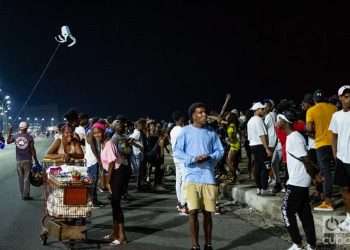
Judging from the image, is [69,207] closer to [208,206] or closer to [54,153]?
[54,153]

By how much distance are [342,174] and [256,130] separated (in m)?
3.25

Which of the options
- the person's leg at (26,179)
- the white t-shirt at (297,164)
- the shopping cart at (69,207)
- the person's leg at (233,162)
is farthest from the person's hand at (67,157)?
the person's leg at (233,162)

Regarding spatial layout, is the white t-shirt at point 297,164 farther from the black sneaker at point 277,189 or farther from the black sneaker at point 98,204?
the black sneaker at point 98,204

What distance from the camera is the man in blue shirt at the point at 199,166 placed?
7137mm

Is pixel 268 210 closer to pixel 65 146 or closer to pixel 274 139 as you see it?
pixel 274 139

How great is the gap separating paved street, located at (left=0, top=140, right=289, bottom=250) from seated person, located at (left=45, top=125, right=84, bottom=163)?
4.32ft

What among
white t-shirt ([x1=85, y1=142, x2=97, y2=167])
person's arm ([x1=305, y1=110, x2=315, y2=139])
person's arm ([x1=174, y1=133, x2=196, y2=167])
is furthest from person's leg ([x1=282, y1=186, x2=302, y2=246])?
white t-shirt ([x1=85, y1=142, x2=97, y2=167])

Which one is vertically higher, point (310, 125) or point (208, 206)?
point (310, 125)

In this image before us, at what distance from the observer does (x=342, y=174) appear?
7.59 m

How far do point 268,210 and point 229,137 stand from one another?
4.26 metres

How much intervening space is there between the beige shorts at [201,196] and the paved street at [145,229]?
909 millimetres

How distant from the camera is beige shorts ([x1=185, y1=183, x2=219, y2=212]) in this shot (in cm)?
713

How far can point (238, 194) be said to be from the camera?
469 inches

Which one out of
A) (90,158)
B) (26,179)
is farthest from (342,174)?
(26,179)
